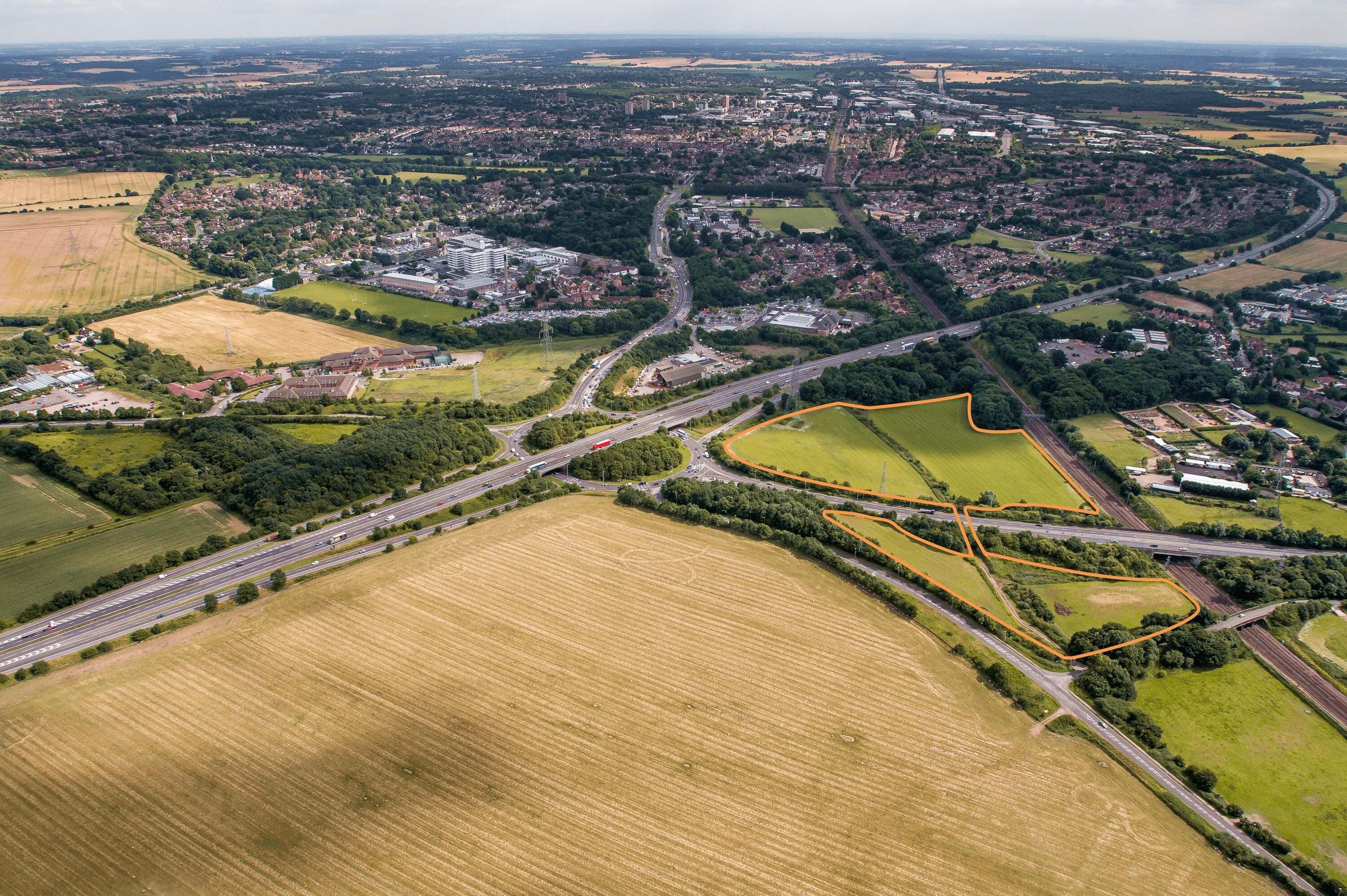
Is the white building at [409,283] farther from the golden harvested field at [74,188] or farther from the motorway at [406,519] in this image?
the golden harvested field at [74,188]

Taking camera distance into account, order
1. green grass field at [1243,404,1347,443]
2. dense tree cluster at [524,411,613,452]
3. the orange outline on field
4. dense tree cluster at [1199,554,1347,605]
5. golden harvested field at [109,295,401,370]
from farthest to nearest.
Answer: golden harvested field at [109,295,401,370] < green grass field at [1243,404,1347,443] < dense tree cluster at [524,411,613,452] < dense tree cluster at [1199,554,1347,605] < the orange outline on field

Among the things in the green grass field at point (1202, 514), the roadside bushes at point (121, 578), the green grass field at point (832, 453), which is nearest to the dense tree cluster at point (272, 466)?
the roadside bushes at point (121, 578)

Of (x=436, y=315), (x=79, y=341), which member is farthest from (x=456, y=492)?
(x=79, y=341)

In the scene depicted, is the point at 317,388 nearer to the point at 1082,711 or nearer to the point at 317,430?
the point at 317,430

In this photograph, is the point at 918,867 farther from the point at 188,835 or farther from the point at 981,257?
the point at 981,257

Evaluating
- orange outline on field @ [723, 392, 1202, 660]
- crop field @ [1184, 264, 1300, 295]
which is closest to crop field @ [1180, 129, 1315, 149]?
crop field @ [1184, 264, 1300, 295]

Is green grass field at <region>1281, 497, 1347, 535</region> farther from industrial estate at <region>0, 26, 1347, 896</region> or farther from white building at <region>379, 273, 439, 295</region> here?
white building at <region>379, 273, 439, 295</region>
